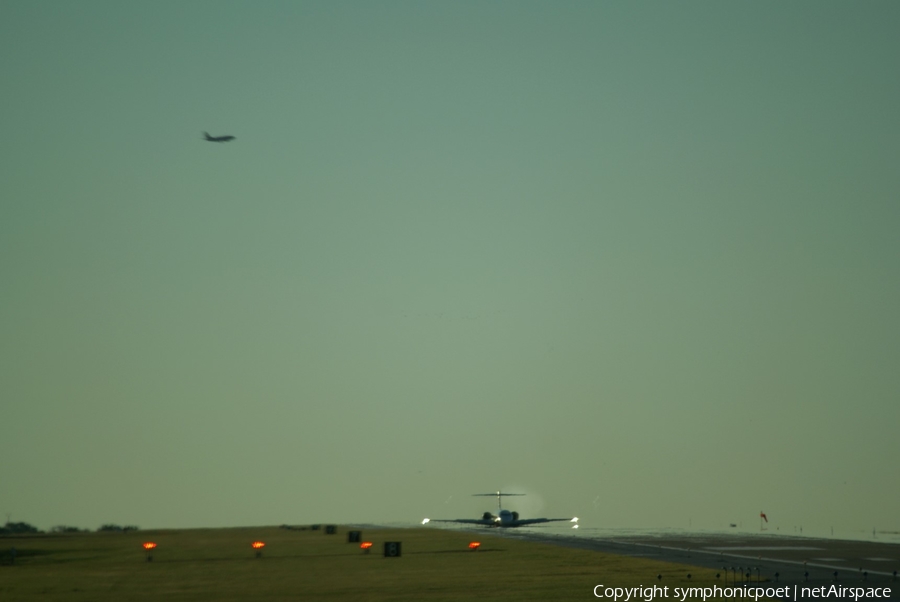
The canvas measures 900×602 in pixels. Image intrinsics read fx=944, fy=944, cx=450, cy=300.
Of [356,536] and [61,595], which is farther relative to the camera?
[356,536]

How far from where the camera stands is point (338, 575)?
58.2m

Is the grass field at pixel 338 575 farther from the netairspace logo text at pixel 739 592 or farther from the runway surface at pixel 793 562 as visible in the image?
the runway surface at pixel 793 562

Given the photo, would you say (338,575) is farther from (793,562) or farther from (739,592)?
(793,562)

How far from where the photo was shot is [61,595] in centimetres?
4969

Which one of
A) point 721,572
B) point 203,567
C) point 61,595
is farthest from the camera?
point 203,567

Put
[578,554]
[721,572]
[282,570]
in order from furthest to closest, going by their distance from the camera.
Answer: [578,554] < [282,570] < [721,572]

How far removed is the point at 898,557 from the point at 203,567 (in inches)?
1999

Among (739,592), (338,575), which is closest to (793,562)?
(739,592)

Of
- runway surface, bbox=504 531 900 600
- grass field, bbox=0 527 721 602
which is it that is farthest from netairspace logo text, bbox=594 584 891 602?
grass field, bbox=0 527 721 602

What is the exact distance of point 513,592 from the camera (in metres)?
46.4

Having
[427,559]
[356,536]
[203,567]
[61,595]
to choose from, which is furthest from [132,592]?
[356,536]

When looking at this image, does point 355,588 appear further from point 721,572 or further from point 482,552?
point 482,552

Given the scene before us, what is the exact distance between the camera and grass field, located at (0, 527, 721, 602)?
47.6 meters

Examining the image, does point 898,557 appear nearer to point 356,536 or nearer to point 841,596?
point 841,596
